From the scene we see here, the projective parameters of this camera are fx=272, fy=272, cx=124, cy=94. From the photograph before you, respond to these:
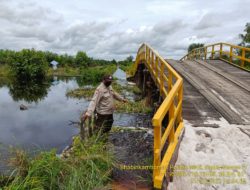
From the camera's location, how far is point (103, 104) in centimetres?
598

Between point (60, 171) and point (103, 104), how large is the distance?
2119 mm

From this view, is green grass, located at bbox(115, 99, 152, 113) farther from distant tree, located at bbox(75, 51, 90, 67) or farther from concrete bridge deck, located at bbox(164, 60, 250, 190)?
distant tree, located at bbox(75, 51, 90, 67)

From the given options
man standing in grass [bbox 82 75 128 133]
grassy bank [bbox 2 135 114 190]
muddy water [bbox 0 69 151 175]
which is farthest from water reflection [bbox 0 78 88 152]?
grassy bank [bbox 2 135 114 190]

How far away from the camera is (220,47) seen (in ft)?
53.1

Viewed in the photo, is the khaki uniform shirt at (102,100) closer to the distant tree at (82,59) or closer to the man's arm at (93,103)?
the man's arm at (93,103)

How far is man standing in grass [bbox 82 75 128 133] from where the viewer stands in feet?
18.7

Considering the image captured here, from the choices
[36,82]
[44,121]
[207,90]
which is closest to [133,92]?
[44,121]

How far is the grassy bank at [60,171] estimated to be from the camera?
3.89 m

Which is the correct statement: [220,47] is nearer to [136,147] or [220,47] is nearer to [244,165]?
[136,147]

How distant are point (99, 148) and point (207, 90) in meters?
5.04

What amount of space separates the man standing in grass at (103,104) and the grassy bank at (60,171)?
3.97 feet

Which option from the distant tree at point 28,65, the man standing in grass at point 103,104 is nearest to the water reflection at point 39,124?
the man standing in grass at point 103,104

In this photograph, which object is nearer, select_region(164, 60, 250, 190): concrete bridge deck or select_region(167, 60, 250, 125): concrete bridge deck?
select_region(164, 60, 250, 190): concrete bridge deck

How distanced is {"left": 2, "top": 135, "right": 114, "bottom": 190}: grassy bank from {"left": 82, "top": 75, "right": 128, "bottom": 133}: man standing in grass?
1209 millimetres
